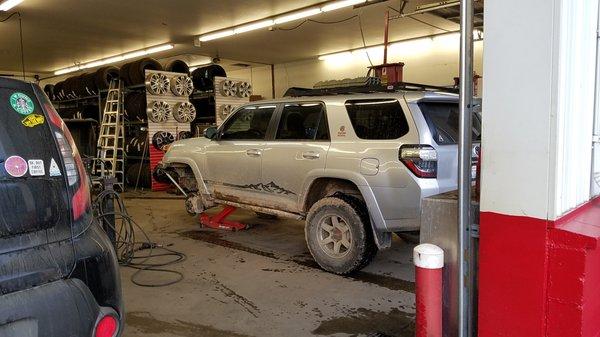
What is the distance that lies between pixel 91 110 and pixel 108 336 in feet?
45.7

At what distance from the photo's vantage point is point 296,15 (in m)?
10.5

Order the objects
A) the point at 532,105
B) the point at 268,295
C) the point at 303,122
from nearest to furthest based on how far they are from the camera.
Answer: the point at 532,105, the point at 268,295, the point at 303,122

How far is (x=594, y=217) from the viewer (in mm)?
2045

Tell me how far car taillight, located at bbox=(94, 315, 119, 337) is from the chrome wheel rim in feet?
9.05

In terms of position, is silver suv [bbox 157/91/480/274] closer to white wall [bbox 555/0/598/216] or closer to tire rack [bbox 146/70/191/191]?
white wall [bbox 555/0/598/216]

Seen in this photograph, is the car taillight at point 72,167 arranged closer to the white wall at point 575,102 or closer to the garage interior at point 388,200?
the garage interior at point 388,200

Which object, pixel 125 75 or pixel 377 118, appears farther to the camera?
pixel 125 75

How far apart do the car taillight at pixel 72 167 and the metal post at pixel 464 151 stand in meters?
1.66

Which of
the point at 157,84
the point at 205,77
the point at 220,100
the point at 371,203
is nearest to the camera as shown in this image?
the point at 371,203

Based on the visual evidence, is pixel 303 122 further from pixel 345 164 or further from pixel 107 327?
pixel 107 327

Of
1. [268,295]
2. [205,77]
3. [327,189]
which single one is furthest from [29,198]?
[205,77]

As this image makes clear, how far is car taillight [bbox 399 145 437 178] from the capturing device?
12.6 feet

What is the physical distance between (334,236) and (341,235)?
85mm

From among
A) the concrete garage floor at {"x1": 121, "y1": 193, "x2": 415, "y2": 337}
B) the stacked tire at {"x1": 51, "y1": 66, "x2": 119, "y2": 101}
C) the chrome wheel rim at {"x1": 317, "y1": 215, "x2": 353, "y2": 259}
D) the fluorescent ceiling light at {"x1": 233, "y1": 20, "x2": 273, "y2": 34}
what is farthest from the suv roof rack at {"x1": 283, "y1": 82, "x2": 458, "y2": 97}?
the stacked tire at {"x1": 51, "y1": 66, "x2": 119, "y2": 101}
